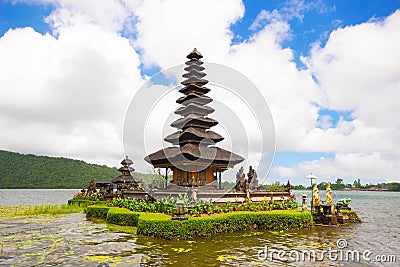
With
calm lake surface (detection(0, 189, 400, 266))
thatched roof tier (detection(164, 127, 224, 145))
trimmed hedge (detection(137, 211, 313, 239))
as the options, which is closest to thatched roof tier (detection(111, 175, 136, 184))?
thatched roof tier (detection(164, 127, 224, 145))

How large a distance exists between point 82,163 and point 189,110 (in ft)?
379

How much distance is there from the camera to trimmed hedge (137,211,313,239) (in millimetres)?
15312

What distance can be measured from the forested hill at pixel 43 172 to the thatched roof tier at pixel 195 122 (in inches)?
3316

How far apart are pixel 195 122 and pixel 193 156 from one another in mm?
4189

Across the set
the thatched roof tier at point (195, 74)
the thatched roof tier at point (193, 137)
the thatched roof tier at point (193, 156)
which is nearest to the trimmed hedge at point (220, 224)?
the thatched roof tier at point (193, 156)

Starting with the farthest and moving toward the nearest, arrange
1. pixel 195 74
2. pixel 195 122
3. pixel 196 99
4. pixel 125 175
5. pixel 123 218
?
pixel 125 175
pixel 195 74
pixel 196 99
pixel 195 122
pixel 123 218

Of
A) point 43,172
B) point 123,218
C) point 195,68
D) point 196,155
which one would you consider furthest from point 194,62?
point 43,172

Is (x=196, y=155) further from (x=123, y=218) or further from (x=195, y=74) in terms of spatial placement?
(x=195, y=74)

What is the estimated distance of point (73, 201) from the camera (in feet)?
130

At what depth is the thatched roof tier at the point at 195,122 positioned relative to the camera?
27.8m

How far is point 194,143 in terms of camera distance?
88.3 feet

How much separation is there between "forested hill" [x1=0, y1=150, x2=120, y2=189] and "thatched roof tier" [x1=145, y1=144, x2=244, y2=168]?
276 ft

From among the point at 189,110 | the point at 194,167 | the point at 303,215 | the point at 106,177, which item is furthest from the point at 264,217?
the point at 106,177

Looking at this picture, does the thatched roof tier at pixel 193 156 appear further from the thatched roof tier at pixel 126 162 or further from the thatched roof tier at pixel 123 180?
the thatched roof tier at pixel 126 162
